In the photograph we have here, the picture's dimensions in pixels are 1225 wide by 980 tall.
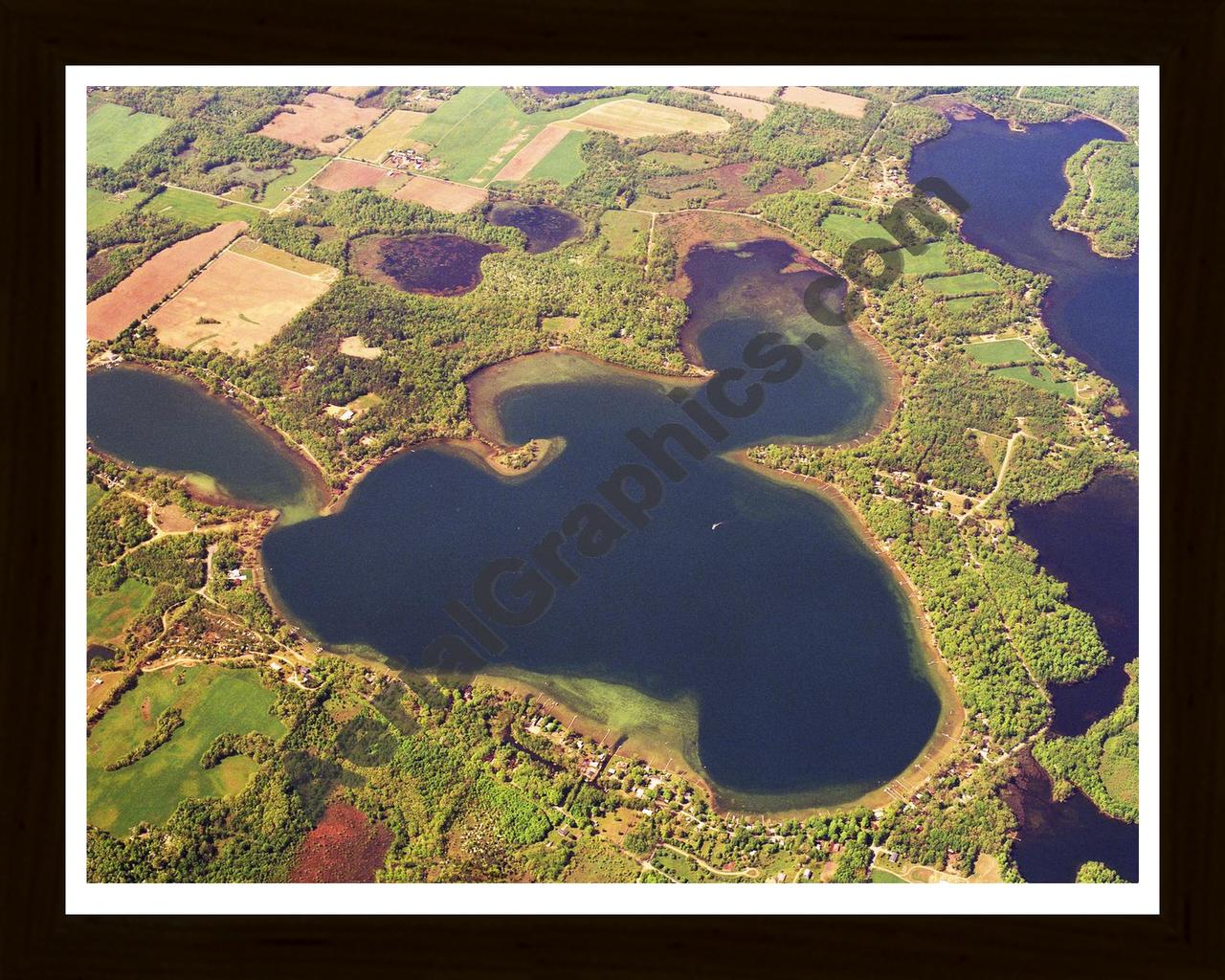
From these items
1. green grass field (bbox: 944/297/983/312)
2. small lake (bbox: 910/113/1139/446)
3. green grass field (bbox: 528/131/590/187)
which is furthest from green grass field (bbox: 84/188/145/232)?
small lake (bbox: 910/113/1139/446)

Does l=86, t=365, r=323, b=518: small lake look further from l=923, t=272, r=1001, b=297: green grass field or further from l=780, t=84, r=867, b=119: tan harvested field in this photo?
l=780, t=84, r=867, b=119: tan harvested field

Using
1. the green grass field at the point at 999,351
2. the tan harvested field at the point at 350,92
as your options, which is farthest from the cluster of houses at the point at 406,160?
the green grass field at the point at 999,351

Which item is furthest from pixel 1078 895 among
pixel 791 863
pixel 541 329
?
pixel 541 329

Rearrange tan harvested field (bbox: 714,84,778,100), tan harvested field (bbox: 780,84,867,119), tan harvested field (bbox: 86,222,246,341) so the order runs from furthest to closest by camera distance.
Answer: tan harvested field (bbox: 714,84,778,100)
tan harvested field (bbox: 780,84,867,119)
tan harvested field (bbox: 86,222,246,341)

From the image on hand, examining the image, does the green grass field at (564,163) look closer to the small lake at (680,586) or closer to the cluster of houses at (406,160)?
the cluster of houses at (406,160)

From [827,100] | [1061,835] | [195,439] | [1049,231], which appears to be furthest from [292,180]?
[1061,835]

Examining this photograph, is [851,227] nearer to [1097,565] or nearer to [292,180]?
[1097,565]

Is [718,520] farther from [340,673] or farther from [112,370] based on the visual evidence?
[112,370]
